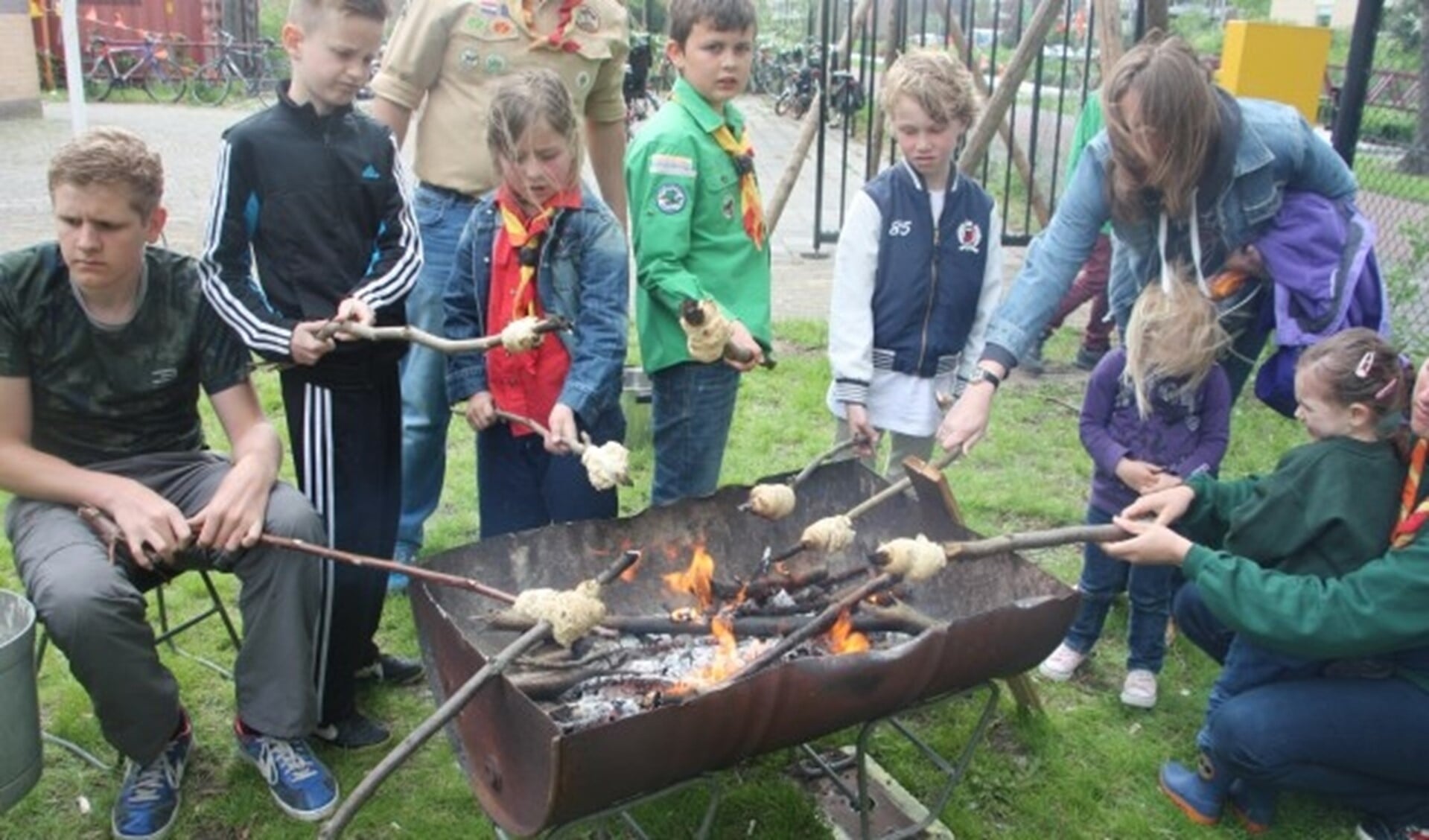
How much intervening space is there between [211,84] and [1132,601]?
21.9 meters

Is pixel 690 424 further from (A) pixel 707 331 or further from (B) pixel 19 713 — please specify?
(B) pixel 19 713

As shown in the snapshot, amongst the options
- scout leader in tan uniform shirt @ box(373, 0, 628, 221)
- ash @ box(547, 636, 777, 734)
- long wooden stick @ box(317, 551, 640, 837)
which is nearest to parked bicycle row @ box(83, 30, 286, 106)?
scout leader in tan uniform shirt @ box(373, 0, 628, 221)

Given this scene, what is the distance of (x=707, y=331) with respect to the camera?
3.06 meters

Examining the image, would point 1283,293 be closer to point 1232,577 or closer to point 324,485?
point 1232,577

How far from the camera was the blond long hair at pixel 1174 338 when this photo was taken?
10.8ft

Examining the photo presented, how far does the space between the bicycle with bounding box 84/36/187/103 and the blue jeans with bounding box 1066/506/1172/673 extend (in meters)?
21.1

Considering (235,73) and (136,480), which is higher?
(235,73)

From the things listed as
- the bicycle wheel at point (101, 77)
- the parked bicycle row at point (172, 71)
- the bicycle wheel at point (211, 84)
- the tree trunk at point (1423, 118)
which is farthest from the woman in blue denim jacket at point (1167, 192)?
the bicycle wheel at point (101, 77)

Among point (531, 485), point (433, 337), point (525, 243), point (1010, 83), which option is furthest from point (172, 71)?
point (433, 337)

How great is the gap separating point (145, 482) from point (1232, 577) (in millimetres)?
2551

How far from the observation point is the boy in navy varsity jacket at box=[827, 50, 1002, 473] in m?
3.57

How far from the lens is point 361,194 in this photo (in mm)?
3062

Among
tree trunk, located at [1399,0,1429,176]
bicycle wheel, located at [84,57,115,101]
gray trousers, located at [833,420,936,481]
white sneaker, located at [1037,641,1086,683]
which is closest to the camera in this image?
white sneaker, located at [1037,641,1086,683]

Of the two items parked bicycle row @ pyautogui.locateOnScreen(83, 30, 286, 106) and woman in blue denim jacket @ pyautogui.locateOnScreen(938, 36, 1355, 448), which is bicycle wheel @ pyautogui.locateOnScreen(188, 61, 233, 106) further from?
woman in blue denim jacket @ pyautogui.locateOnScreen(938, 36, 1355, 448)
